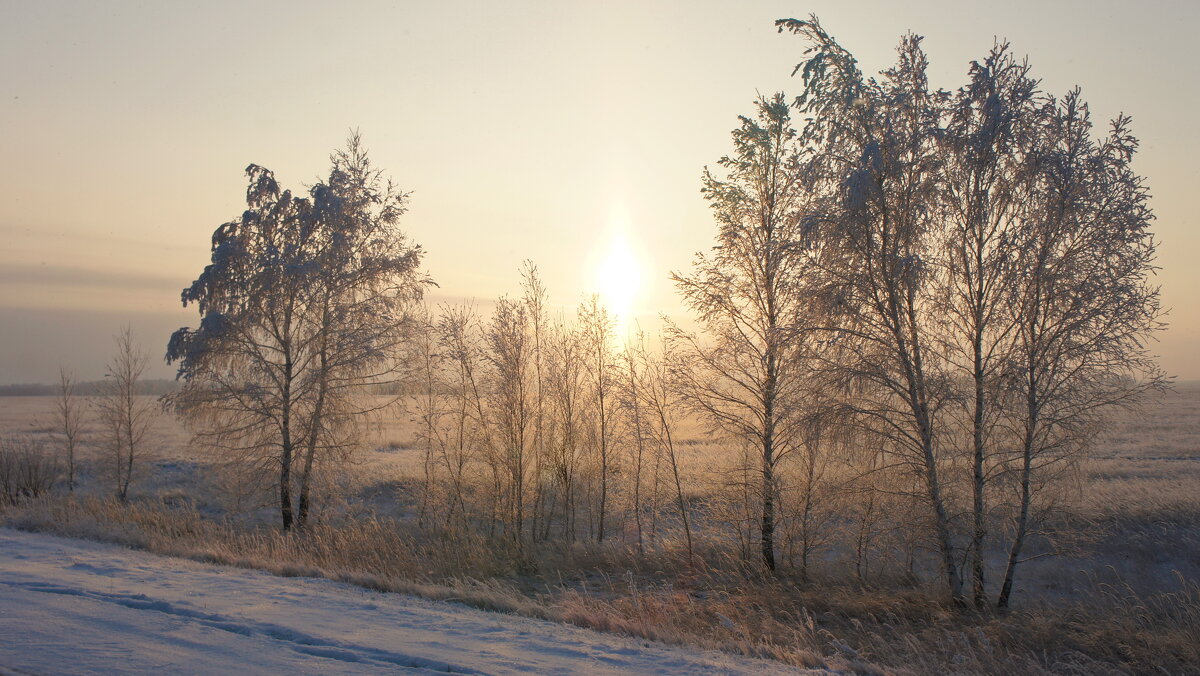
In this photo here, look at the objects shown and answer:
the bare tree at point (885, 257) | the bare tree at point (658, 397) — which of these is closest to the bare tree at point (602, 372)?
→ the bare tree at point (658, 397)

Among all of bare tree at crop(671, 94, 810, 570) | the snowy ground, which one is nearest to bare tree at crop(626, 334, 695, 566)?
bare tree at crop(671, 94, 810, 570)

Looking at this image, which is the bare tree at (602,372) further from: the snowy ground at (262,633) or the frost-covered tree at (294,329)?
the snowy ground at (262,633)

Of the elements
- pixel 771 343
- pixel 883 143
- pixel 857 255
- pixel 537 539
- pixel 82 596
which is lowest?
pixel 537 539

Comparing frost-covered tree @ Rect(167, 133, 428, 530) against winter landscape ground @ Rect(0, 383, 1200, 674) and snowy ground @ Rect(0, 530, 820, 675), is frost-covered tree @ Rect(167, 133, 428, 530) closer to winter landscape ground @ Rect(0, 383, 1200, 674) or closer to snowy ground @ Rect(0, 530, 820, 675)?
winter landscape ground @ Rect(0, 383, 1200, 674)

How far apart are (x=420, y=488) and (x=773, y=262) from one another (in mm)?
14444

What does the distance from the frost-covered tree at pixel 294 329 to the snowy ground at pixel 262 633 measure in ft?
30.0

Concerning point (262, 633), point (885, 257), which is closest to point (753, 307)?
point (885, 257)

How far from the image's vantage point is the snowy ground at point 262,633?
4988mm

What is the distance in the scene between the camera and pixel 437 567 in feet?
39.5

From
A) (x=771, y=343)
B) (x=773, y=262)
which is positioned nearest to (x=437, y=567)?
(x=771, y=343)

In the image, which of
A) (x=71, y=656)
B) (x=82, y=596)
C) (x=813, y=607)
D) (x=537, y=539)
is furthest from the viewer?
(x=537, y=539)

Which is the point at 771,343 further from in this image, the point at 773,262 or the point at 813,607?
the point at 813,607

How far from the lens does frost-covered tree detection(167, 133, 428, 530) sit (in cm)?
1717

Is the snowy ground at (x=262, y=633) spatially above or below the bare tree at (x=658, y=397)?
below
